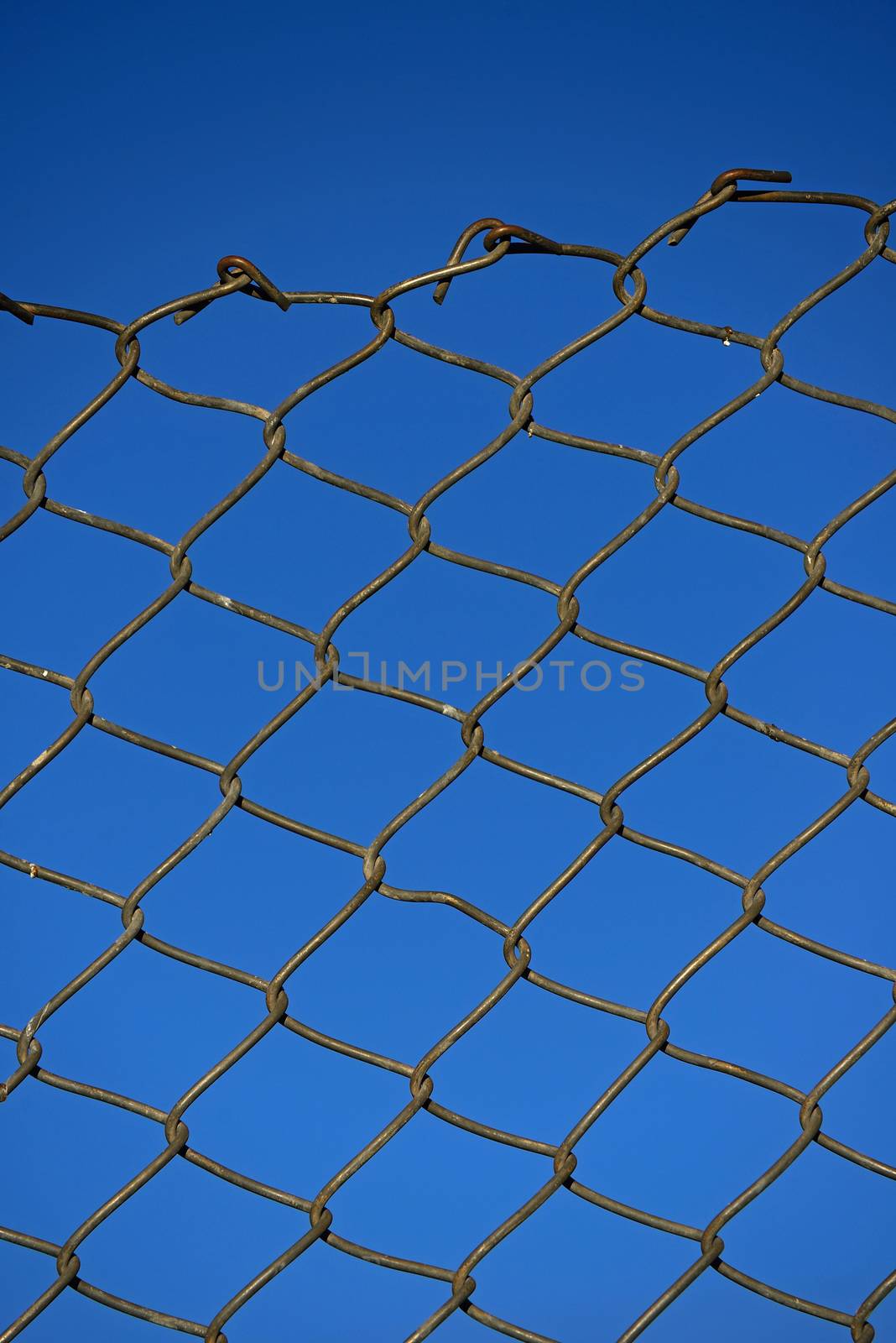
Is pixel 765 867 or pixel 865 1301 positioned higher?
pixel 765 867

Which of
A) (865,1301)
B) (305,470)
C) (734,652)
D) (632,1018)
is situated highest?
(305,470)

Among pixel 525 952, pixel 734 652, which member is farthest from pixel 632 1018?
pixel 734 652

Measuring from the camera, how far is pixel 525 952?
717 millimetres

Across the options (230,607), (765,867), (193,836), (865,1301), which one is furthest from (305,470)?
(865,1301)

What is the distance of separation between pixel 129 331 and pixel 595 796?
0.35 metres

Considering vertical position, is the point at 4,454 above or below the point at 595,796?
above

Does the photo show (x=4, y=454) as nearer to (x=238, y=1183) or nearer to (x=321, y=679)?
(x=321, y=679)

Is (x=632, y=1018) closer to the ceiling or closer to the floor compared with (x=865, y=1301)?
closer to the ceiling

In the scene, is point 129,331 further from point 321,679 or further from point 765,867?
point 765,867

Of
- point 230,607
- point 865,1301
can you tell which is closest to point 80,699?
point 230,607

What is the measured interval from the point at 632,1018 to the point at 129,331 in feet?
1.48

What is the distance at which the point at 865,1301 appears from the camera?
0.73 m

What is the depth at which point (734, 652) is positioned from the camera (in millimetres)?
695

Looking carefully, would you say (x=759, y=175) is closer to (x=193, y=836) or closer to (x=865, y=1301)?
(x=193, y=836)
